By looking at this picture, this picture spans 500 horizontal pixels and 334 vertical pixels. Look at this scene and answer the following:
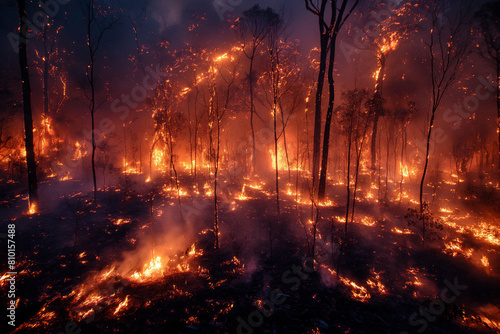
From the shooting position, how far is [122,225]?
905 centimetres

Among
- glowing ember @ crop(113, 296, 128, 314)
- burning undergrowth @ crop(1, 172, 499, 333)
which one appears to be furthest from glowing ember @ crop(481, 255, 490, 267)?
glowing ember @ crop(113, 296, 128, 314)

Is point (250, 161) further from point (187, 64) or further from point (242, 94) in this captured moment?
point (187, 64)

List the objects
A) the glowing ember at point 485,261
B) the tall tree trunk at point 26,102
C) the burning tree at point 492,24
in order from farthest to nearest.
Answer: the burning tree at point 492,24
the tall tree trunk at point 26,102
the glowing ember at point 485,261

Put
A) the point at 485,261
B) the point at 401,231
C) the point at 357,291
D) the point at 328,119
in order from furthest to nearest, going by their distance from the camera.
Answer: the point at 328,119, the point at 401,231, the point at 485,261, the point at 357,291

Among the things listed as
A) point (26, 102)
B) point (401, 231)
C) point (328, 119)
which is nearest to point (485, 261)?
point (401, 231)

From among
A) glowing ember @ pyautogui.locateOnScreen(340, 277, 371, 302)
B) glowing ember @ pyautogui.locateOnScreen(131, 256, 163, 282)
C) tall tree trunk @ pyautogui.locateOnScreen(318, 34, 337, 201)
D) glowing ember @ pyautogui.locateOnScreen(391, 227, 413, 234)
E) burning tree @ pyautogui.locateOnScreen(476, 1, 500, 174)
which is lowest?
glowing ember @ pyautogui.locateOnScreen(391, 227, 413, 234)

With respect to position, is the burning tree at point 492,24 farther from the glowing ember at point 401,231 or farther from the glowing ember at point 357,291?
the glowing ember at point 357,291

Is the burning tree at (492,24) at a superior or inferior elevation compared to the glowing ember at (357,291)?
superior

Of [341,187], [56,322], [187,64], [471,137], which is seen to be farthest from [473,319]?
[471,137]

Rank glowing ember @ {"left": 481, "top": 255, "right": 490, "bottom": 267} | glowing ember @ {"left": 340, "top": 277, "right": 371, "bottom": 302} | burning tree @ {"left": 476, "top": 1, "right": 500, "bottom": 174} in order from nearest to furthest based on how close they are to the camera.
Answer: glowing ember @ {"left": 340, "top": 277, "right": 371, "bottom": 302}, glowing ember @ {"left": 481, "top": 255, "right": 490, "bottom": 267}, burning tree @ {"left": 476, "top": 1, "right": 500, "bottom": 174}

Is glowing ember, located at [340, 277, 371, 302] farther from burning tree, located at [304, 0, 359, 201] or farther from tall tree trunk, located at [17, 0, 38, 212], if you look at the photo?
tall tree trunk, located at [17, 0, 38, 212]

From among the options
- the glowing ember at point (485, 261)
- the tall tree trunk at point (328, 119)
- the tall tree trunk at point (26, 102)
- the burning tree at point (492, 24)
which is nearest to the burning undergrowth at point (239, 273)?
the glowing ember at point (485, 261)

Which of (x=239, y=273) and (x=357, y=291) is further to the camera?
(x=239, y=273)

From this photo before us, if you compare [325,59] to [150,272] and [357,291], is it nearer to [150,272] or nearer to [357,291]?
[357,291]
